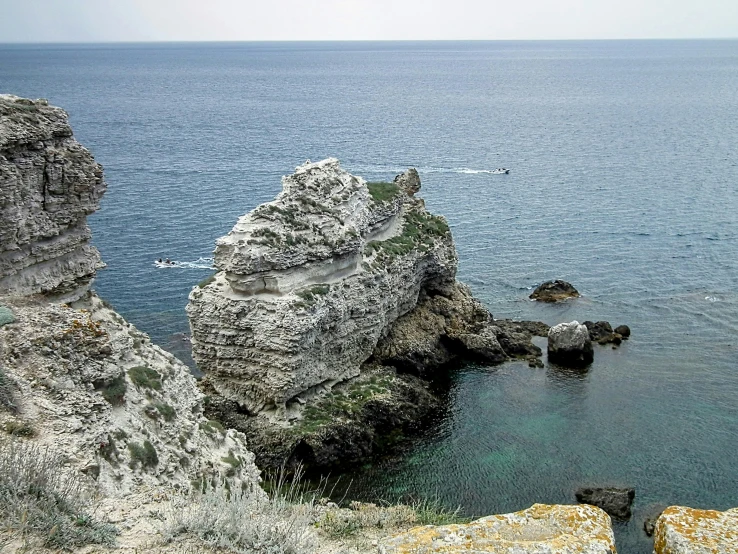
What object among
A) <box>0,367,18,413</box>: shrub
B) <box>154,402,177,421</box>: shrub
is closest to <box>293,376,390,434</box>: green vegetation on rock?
<box>154,402,177,421</box>: shrub

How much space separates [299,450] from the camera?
37719 mm

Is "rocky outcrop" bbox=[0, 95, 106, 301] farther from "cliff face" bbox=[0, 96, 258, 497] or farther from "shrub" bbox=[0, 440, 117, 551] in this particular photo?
"shrub" bbox=[0, 440, 117, 551]

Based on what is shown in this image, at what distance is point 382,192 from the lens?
5009 centimetres

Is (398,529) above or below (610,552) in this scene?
below

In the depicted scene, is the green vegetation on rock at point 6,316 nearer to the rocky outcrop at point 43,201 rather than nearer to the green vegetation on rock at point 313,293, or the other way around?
the rocky outcrop at point 43,201

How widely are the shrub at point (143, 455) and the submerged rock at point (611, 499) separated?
21.6 meters

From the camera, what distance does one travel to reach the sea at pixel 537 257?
38344 millimetres

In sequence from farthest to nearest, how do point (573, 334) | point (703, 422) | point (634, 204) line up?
point (634, 204)
point (573, 334)
point (703, 422)

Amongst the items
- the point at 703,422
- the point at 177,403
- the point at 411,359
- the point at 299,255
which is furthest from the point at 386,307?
the point at 177,403

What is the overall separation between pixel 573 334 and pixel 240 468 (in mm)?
31655

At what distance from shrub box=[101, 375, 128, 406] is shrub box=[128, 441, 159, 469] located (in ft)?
5.73

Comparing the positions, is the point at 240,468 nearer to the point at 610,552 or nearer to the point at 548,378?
the point at 610,552

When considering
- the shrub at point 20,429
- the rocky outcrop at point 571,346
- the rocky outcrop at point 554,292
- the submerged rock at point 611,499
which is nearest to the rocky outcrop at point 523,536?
the shrub at point 20,429

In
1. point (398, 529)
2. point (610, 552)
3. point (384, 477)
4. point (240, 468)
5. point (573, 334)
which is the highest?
point (610, 552)
